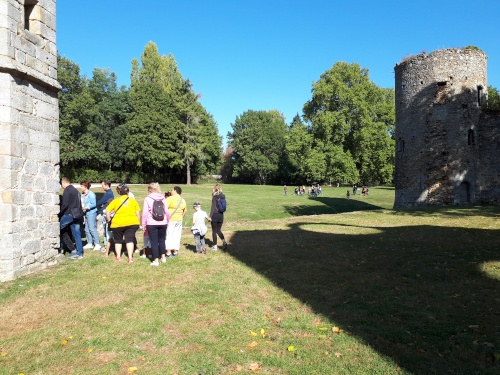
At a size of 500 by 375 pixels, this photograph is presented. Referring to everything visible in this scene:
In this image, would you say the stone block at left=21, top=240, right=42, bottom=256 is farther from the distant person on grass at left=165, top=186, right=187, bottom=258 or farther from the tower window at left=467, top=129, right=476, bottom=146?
the tower window at left=467, top=129, right=476, bottom=146

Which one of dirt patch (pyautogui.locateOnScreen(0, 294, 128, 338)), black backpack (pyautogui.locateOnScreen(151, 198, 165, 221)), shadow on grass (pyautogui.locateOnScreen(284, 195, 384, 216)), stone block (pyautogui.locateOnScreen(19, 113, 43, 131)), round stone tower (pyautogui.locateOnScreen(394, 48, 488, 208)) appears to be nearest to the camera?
dirt patch (pyautogui.locateOnScreen(0, 294, 128, 338))

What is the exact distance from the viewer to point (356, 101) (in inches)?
1501

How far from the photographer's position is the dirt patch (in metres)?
4.85

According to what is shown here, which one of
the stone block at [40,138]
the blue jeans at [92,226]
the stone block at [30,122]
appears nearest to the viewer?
the stone block at [30,122]

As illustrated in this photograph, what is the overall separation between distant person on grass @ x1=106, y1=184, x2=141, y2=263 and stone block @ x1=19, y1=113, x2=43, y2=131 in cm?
221

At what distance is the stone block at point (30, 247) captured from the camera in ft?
23.6

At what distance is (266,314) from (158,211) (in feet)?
13.2

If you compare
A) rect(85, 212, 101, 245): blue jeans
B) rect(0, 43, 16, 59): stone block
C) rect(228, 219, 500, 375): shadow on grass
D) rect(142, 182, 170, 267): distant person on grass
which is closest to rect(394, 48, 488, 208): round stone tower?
rect(228, 219, 500, 375): shadow on grass

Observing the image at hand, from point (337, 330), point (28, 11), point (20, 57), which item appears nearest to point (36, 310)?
point (337, 330)

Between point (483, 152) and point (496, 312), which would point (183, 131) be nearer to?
point (483, 152)

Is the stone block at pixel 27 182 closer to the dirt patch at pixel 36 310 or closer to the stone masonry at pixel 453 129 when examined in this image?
the dirt patch at pixel 36 310

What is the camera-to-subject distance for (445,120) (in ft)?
68.9

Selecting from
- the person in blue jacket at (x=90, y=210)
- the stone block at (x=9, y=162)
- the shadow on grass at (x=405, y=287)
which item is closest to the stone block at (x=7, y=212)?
the stone block at (x=9, y=162)

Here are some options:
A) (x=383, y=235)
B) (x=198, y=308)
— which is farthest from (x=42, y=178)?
(x=383, y=235)
